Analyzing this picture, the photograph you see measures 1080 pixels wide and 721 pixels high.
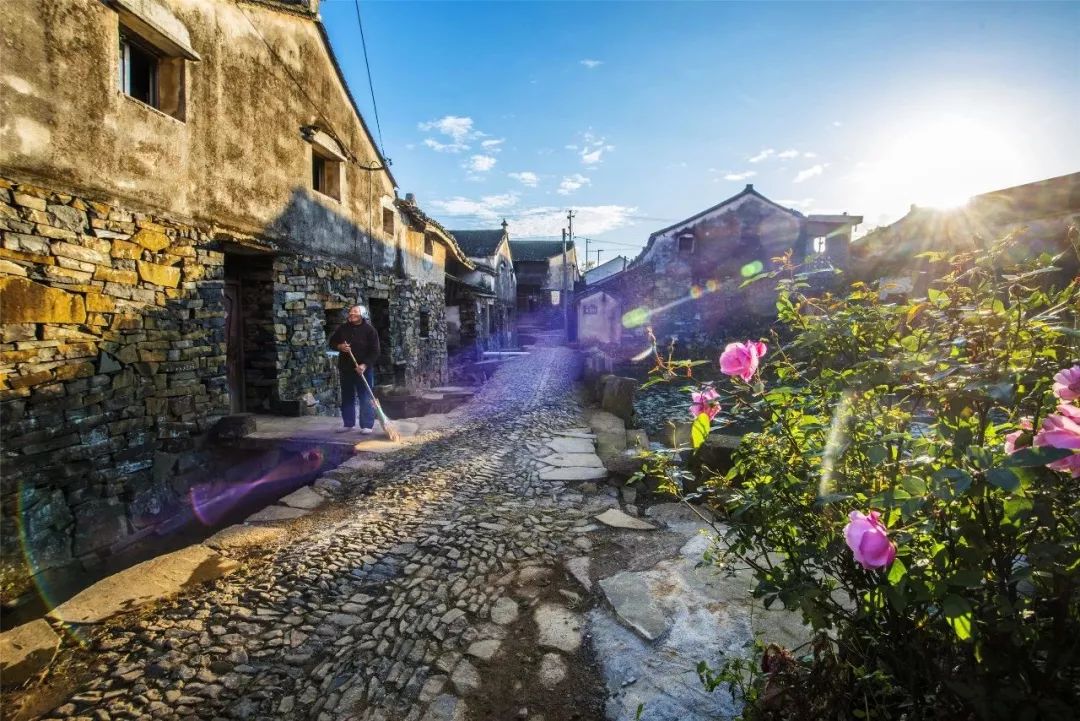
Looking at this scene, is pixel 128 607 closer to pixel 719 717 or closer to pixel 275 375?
pixel 719 717

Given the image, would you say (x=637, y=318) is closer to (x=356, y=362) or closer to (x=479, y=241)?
(x=479, y=241)

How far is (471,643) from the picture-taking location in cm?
243

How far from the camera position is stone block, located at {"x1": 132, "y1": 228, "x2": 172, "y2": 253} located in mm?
5000

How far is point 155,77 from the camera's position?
17.9 ft

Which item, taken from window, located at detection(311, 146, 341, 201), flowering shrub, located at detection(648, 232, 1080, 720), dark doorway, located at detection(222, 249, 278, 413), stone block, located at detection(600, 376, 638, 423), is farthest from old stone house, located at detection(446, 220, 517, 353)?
flowering shrub, located at detection(648, 232, 1080, 720)

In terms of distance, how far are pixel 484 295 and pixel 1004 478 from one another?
1790 cm

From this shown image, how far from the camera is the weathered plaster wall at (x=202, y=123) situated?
13.3 feet

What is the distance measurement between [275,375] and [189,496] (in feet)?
6.81

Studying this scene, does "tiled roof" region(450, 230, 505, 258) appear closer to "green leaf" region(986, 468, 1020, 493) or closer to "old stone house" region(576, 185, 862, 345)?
"old stone house" region(576, 185, 862, 345)

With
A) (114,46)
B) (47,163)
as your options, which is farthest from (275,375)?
(114,46)

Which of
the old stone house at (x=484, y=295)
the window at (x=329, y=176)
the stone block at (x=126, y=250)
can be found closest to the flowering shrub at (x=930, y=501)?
the stone block at (x=126, y=250)

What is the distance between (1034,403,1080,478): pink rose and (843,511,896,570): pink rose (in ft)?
1.13

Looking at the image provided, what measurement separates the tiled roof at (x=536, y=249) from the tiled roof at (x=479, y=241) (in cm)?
752

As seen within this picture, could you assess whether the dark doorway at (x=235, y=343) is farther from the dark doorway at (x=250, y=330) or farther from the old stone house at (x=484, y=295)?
the old stone house at (x=484, y=295)
